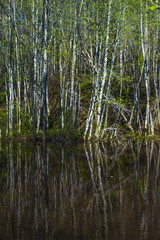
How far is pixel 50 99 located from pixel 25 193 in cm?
1451

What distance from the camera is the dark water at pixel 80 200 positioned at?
11.3 feet

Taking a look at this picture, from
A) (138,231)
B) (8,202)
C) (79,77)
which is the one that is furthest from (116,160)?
(79,77)

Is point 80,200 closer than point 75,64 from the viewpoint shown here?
Yes

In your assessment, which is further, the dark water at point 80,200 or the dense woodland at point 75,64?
the dense woodland at point 75,64

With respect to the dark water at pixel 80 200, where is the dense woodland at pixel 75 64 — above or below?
above

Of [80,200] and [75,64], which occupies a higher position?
[75,64]

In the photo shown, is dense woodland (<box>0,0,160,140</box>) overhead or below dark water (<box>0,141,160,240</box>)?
overhead

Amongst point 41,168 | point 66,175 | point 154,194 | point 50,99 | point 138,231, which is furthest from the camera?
point 50,99

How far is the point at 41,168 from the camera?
7219mm

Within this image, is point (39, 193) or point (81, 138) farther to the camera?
point (81, 138)

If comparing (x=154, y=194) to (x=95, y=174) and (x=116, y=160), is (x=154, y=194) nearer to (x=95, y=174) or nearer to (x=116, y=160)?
(x=95, y=174)

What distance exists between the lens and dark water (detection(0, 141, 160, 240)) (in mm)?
3439

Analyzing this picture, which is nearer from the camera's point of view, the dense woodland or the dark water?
the dark water

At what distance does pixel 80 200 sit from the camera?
4.60 meters
